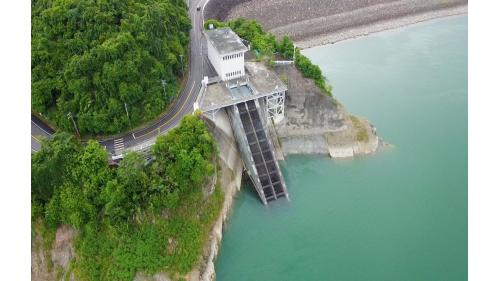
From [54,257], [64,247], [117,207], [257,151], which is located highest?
[117,207]

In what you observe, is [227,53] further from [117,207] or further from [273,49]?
→ [117,207]

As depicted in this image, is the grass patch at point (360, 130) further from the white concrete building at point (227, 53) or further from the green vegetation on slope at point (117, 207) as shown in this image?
the green vegetation on slope at point (117, 207)

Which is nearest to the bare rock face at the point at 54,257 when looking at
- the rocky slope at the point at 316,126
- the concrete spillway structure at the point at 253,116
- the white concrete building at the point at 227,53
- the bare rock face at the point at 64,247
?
the bare rock face at the point at 64,247

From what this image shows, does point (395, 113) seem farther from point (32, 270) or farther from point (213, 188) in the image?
point (32, 270)

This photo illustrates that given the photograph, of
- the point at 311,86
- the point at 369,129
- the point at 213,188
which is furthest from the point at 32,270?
the point at 369,129

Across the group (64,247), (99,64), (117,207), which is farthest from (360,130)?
(64,247)

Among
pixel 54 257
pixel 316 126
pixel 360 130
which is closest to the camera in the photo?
pixel 54 257

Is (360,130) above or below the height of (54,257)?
below

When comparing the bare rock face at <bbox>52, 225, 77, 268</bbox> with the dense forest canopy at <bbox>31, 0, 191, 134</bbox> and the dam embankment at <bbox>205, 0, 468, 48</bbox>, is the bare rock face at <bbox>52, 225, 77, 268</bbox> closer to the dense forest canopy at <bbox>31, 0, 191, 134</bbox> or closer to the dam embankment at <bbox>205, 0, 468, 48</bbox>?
the dense forest canopy at <bbox>31, 0, 191, 134</bbox>
